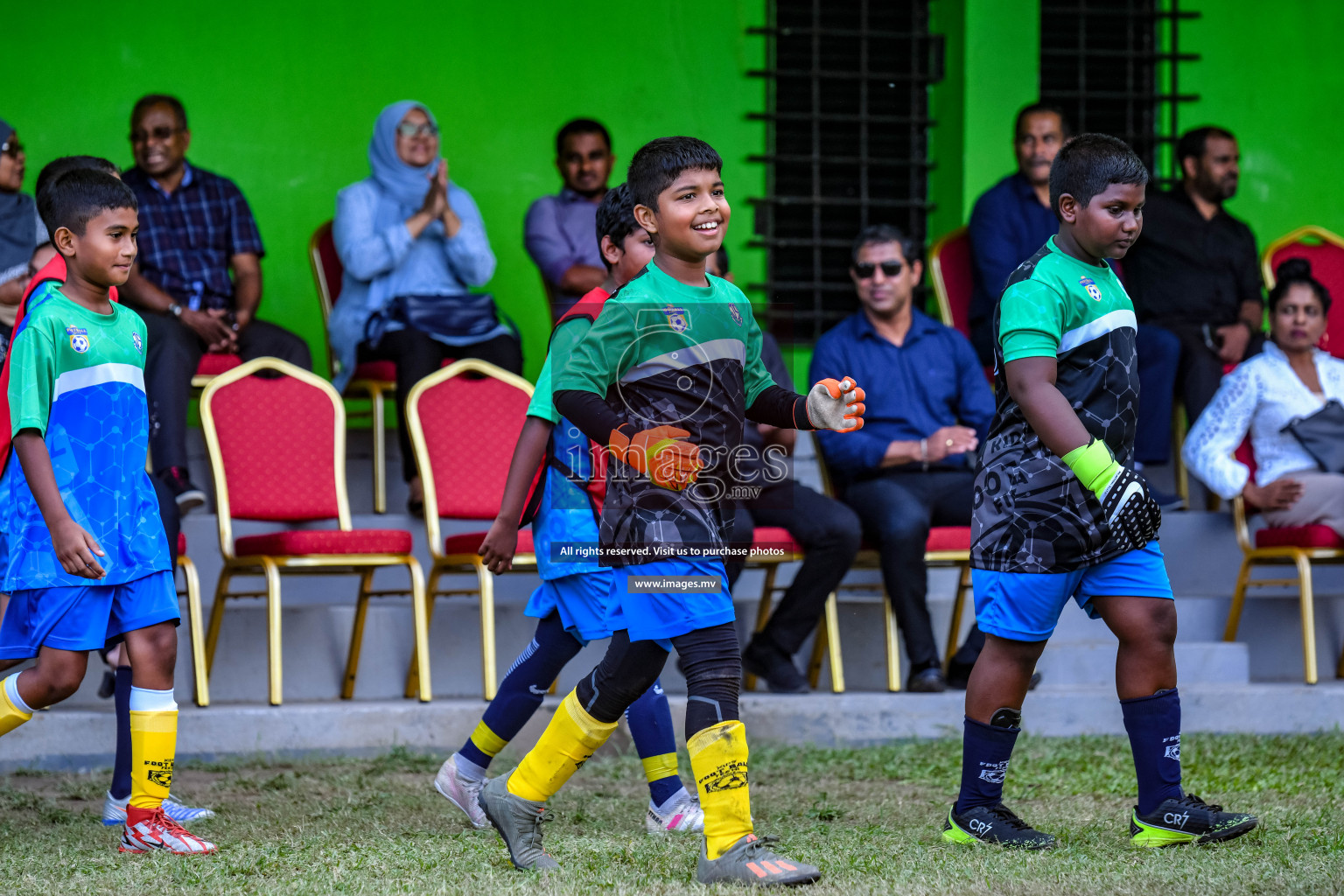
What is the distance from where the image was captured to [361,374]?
19.3 feet

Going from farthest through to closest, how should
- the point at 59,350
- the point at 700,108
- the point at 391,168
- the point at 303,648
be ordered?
1. the point at 700,108
2. the point at 391,168
3. the point at 303,648
4. the point at 59,350

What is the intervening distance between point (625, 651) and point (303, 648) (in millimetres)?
2515

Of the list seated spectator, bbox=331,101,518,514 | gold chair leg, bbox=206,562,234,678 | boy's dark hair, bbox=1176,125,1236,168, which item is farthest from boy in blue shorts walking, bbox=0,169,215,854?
boy's dark hair, bbox=1176,125,1236,168

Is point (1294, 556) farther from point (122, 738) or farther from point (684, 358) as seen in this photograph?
point (122, 738)

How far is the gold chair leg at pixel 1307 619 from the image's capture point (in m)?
5.23

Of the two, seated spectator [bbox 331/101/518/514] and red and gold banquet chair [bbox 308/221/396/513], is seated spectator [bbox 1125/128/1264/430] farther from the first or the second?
red and gold banquet chair [bbox 308/221/396/513]

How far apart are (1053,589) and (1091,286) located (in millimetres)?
599

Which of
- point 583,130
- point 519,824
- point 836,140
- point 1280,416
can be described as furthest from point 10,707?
point 836,140

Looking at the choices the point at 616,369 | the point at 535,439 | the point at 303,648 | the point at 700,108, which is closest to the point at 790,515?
the point at 303,648

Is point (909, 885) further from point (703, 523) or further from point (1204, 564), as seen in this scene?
point (1204, 564)

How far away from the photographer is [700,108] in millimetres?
7133

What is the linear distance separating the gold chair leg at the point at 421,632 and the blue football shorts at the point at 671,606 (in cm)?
214

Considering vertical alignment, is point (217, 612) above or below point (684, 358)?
below

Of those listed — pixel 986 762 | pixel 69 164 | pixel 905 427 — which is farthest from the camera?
pixel 905 427
